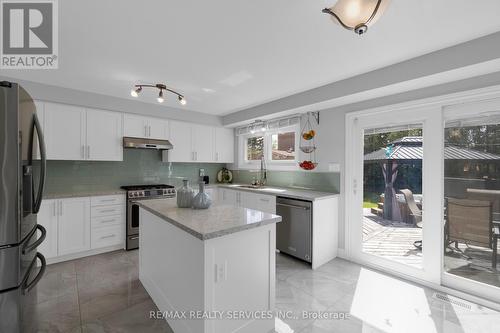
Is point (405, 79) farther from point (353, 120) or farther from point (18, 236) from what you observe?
point (18, 236)

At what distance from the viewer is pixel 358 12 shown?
1062 mm

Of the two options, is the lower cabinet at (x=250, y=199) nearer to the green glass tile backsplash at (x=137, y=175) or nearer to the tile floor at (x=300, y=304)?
the green glass tile backsplash at (x=137, y=175)

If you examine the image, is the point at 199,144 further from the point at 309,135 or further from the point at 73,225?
the point at 73,225

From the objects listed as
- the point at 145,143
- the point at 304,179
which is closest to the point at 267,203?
the point at 304,179

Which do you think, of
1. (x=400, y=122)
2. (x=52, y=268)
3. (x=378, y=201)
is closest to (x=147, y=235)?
(x=52, y=268)

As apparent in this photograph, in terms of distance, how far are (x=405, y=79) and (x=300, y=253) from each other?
2335mm

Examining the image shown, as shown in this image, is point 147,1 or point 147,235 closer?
point 147,1

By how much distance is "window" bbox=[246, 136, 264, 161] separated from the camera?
15.4ft

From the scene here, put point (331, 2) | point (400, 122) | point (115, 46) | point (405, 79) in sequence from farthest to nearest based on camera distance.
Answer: point (400, 122), point (405, 79), point (115, 46), point (331, 2)

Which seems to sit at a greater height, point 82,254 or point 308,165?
point 308,165

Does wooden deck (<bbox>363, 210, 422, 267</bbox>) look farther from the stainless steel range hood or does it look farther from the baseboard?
the baseboard

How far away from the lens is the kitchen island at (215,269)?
153 centimetres

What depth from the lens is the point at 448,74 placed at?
2139 mm

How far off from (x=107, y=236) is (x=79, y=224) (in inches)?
16.2
